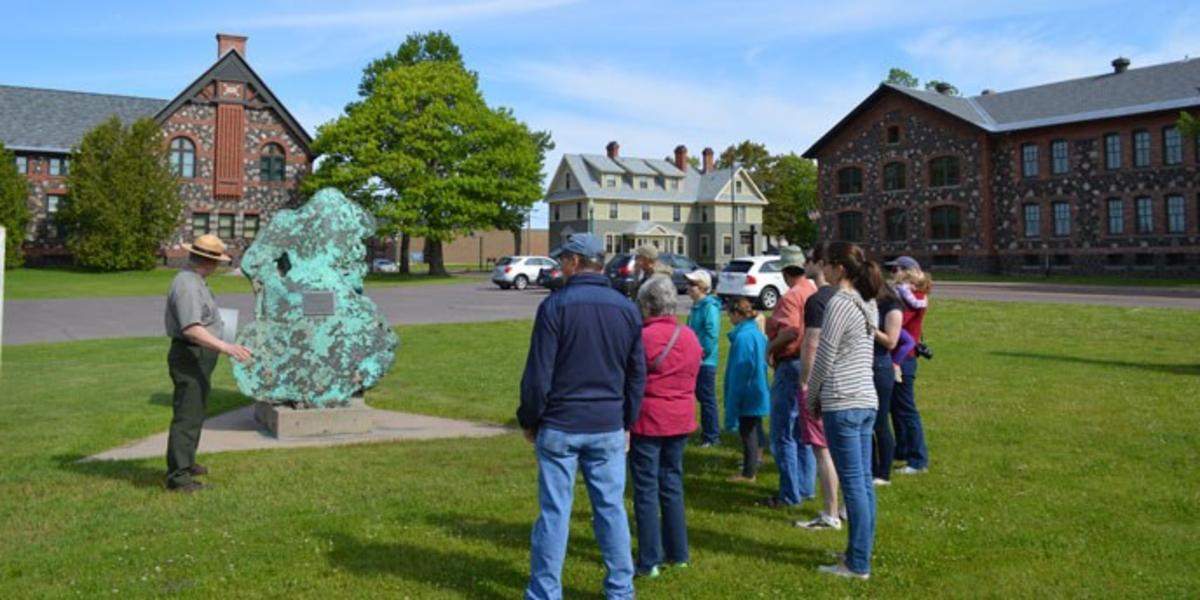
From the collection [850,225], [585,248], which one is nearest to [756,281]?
[585,248]

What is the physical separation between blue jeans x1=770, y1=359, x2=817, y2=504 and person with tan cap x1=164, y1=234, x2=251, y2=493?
3950 millimetres

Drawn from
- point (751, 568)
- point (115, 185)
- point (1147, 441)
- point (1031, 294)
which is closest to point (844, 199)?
point (1031, 294)

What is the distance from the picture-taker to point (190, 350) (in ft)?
22.6

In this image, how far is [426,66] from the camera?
173ft

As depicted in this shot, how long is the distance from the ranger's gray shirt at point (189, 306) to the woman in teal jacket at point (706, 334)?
3801 millimetres

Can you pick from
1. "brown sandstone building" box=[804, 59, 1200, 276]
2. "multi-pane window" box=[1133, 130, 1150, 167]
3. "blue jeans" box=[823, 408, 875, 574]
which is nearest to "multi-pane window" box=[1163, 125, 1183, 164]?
"brown sandstone building" box=[804, 59, 1200, 276]

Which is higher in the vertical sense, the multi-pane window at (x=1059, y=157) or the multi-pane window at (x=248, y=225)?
the multi-pane window at (x=1059, y=157)

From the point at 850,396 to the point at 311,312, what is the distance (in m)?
6.13

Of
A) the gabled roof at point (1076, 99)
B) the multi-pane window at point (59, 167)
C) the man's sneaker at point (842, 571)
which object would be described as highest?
the gabled roof at point (1076, 99)

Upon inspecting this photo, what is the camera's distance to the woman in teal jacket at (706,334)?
775 cm

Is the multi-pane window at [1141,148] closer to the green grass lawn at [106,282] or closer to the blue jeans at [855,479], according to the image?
the green grass lawn at [106,282]

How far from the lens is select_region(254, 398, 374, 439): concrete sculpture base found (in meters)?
9.26

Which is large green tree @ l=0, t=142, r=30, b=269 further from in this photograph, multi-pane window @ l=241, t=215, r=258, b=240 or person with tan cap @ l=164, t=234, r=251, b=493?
person with tan cap @ l=164, t=234, r=251, b=493

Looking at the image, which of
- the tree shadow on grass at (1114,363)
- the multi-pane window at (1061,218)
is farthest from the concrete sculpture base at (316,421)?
the multi-pane window at (1061,218)
